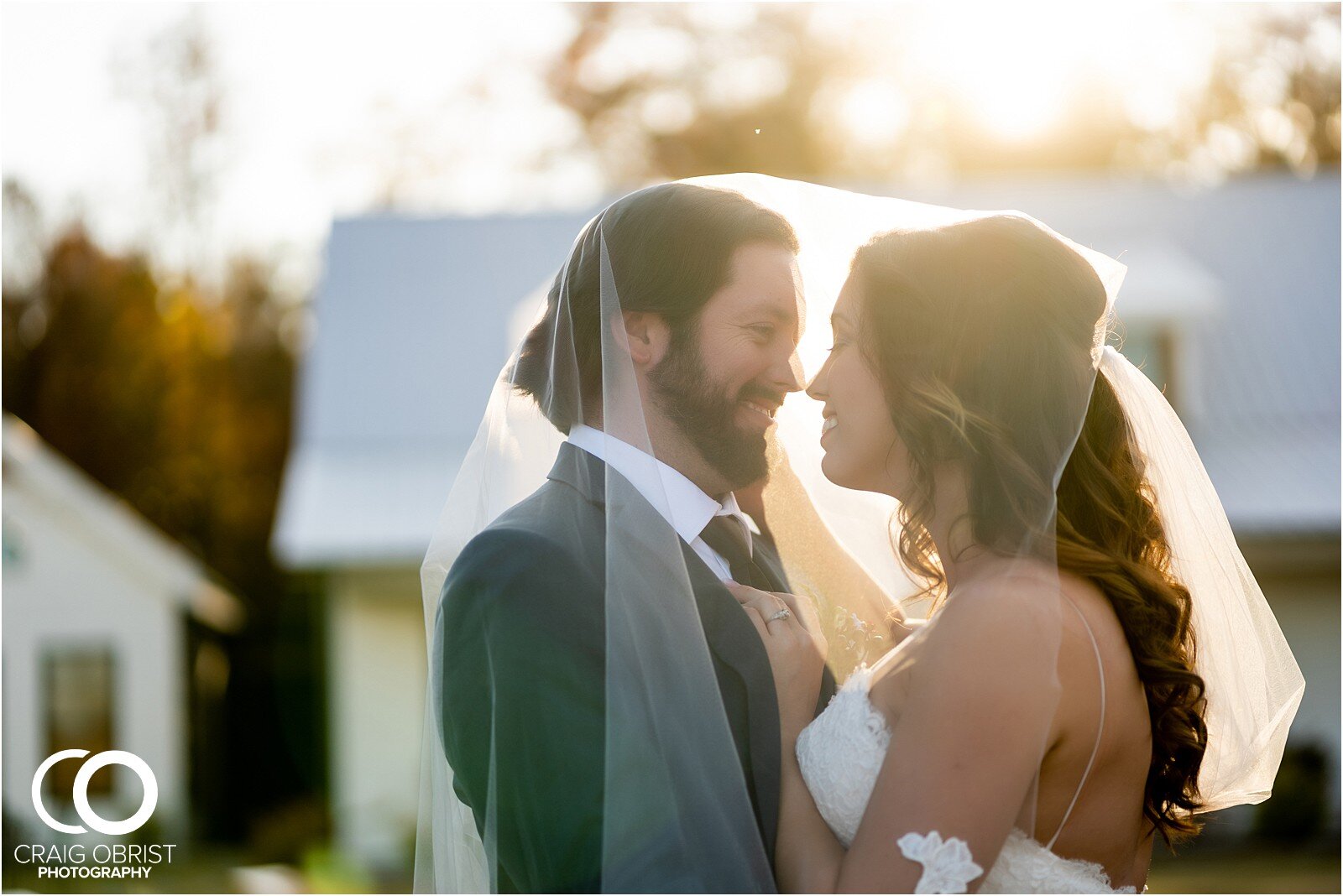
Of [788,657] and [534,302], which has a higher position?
[788,657]

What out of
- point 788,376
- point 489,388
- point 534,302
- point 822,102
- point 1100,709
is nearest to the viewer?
point 1100,709

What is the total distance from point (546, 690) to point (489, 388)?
47.5 feet

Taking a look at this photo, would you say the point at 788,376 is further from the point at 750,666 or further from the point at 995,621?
the point at 995,621

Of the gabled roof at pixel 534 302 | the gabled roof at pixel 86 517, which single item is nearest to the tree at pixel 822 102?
the gabled roof at pixel 534 302

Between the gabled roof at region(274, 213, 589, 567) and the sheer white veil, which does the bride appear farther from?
the gabled roof at region(274, 213, 589, 567)

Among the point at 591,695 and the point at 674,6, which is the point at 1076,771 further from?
the point at 674,6

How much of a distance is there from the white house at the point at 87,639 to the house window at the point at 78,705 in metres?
0.02

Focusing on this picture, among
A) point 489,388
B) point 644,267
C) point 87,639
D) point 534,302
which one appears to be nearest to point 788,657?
point 644,267

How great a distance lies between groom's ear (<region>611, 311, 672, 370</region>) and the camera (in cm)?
337

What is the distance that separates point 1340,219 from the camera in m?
19.0

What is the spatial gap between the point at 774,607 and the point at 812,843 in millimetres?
530

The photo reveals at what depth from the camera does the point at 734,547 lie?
3439 mm

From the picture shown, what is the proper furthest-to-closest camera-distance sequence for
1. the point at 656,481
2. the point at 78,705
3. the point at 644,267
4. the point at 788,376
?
the point at 78,705, the point at 788,376, the point at 644,267, the point at 656,481

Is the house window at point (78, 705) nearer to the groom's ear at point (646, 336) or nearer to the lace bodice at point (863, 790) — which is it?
the groom's ear at point (646, 336)
